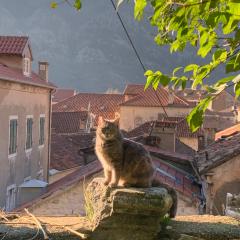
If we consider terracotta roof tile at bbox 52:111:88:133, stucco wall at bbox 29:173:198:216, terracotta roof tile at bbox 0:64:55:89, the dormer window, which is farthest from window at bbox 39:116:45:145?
stucco wall at bbox 29:173:198:216

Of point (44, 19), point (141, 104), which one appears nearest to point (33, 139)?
point (141, 104)

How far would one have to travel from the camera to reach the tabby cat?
4281 millimetres

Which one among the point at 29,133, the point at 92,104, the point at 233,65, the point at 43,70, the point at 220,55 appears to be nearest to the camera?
the point at 233,65

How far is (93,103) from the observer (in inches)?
2152

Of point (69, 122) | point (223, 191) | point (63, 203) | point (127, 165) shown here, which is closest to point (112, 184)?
point (127, 165)

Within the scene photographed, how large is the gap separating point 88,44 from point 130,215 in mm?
125691

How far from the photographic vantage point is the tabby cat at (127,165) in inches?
169

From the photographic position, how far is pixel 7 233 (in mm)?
3596

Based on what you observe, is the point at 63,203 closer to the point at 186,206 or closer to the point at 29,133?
the point at 186,206

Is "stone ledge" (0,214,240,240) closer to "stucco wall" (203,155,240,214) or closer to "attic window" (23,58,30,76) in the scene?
"stucco wall" (203,155,240,214)

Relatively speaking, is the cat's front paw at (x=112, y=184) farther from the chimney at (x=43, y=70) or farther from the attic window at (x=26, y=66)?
the chimney at (x=43, y=70)

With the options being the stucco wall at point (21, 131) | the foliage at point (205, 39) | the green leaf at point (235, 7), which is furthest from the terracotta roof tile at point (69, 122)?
the green leaf at point (235, 7)

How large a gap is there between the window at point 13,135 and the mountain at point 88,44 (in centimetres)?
8896

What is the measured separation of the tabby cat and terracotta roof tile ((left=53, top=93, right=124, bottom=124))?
47632 mm
